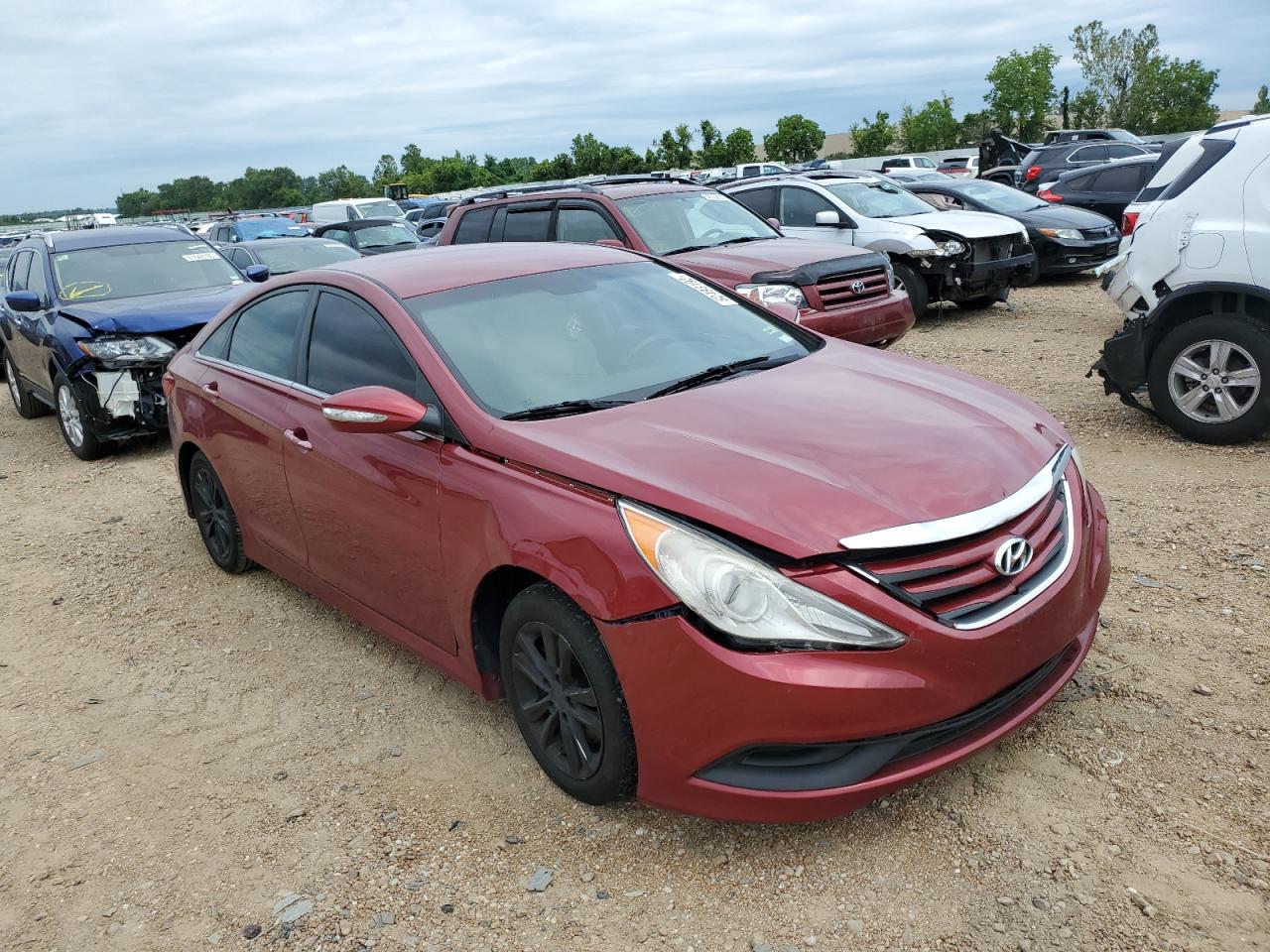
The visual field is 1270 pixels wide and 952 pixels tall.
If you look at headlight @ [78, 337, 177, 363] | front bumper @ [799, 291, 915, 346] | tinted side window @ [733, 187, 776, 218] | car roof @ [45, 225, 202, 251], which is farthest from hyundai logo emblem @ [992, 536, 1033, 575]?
tinted side window @ [733, 187, 776, 218]

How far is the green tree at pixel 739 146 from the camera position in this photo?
193 feet

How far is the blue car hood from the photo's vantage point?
789 centimetres

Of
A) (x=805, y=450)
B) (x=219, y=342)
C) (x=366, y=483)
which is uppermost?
(x=219, y=342)

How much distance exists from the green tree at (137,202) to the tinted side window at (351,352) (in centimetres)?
8407

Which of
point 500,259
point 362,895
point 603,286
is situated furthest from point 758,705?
point 500,259

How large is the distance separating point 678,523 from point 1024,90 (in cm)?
7081

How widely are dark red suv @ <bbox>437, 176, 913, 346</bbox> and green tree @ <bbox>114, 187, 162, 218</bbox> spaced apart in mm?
79264

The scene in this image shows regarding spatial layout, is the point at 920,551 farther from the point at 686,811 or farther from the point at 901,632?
the point at 686,811

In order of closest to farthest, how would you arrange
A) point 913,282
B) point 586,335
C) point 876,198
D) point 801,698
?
1. point 801,698
2. point 586,335
3. point 913,282
4. point 876,198

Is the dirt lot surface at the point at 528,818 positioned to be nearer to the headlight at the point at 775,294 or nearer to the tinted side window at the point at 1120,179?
the headlight at the point at 775,294

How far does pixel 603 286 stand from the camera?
13.4 feet

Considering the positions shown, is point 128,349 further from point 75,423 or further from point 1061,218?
point 1061,218

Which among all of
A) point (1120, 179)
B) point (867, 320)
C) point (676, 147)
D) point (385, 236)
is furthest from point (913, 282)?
point (676, 147)

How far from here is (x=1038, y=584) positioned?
282 centimetres
